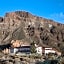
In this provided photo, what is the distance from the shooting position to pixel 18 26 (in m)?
197

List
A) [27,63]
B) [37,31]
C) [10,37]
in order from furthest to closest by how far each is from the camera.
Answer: [37,31]
[10,37]
[27,63]

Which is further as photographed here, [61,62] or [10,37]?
[10,37]

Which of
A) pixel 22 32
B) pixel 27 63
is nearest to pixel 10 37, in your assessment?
pixel 22 32

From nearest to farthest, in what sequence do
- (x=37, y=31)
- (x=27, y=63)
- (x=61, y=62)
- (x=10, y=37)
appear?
(x=61, y=62) → (x=27, y=63) → (x=10, y=37) → (x=37, y=31)

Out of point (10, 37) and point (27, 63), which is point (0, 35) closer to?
point (10, 37)

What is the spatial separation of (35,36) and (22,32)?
38.7 ft

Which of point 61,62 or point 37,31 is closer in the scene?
point 61,62

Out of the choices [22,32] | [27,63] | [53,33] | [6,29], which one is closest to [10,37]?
[22,32]

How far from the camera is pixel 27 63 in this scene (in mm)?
35844

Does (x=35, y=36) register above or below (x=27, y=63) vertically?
above

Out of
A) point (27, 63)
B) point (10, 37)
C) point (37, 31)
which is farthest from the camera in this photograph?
point (37, 31)

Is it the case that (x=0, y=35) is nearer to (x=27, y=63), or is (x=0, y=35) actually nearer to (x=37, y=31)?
(x=37, y=31)

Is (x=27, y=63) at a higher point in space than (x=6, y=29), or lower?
lower

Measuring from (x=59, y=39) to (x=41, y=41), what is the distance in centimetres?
2006
